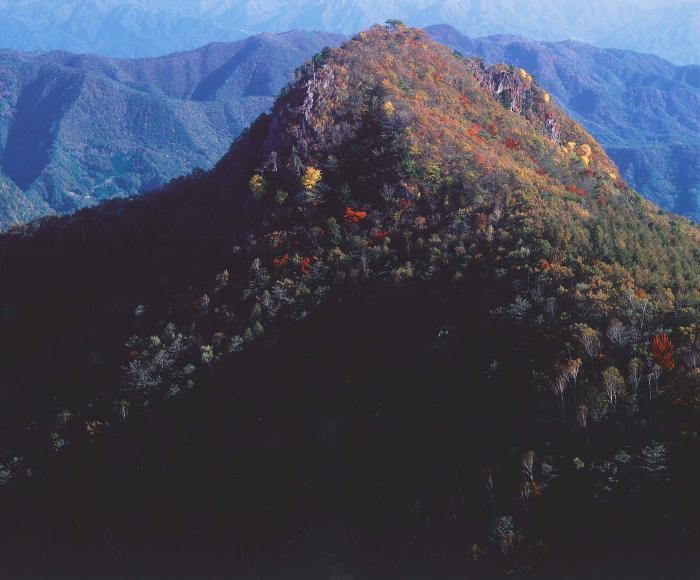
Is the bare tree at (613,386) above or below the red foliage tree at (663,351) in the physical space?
below

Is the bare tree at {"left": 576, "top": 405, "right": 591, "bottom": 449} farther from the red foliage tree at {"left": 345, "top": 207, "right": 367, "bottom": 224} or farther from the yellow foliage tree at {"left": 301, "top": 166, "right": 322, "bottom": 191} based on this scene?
the yellow foliage tree at {"left": 301, "top": 166, "right": 322, "bottom": 191}

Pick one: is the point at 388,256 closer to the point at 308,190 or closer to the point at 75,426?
the point at 308,190

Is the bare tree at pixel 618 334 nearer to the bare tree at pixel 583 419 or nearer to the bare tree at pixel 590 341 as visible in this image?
the bare tree at pixel 590 341

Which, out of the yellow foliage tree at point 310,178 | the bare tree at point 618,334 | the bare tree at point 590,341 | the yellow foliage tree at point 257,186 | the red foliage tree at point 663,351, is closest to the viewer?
the red foliage tree at point 663,351

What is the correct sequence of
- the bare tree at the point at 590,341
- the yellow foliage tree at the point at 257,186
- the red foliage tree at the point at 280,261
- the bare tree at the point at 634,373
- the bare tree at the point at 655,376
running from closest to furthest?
1. the bare tree at the point at 655,376
2. the bare tree at the point at 634,373
3. the bare tree at the point at 590,341
4. the red foliage tree at the point at 280,261
5. the yellow foliage tree at the point at 257,186

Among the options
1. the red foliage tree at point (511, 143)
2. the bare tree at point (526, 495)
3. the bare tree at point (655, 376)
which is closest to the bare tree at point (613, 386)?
the bare tree at point (655, 376)

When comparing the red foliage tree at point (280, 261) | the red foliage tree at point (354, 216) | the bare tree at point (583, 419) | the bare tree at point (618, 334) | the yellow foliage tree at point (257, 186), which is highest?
the yellow foliage tree at point (257, 186)

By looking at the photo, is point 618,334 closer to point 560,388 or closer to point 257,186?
point 560,388
